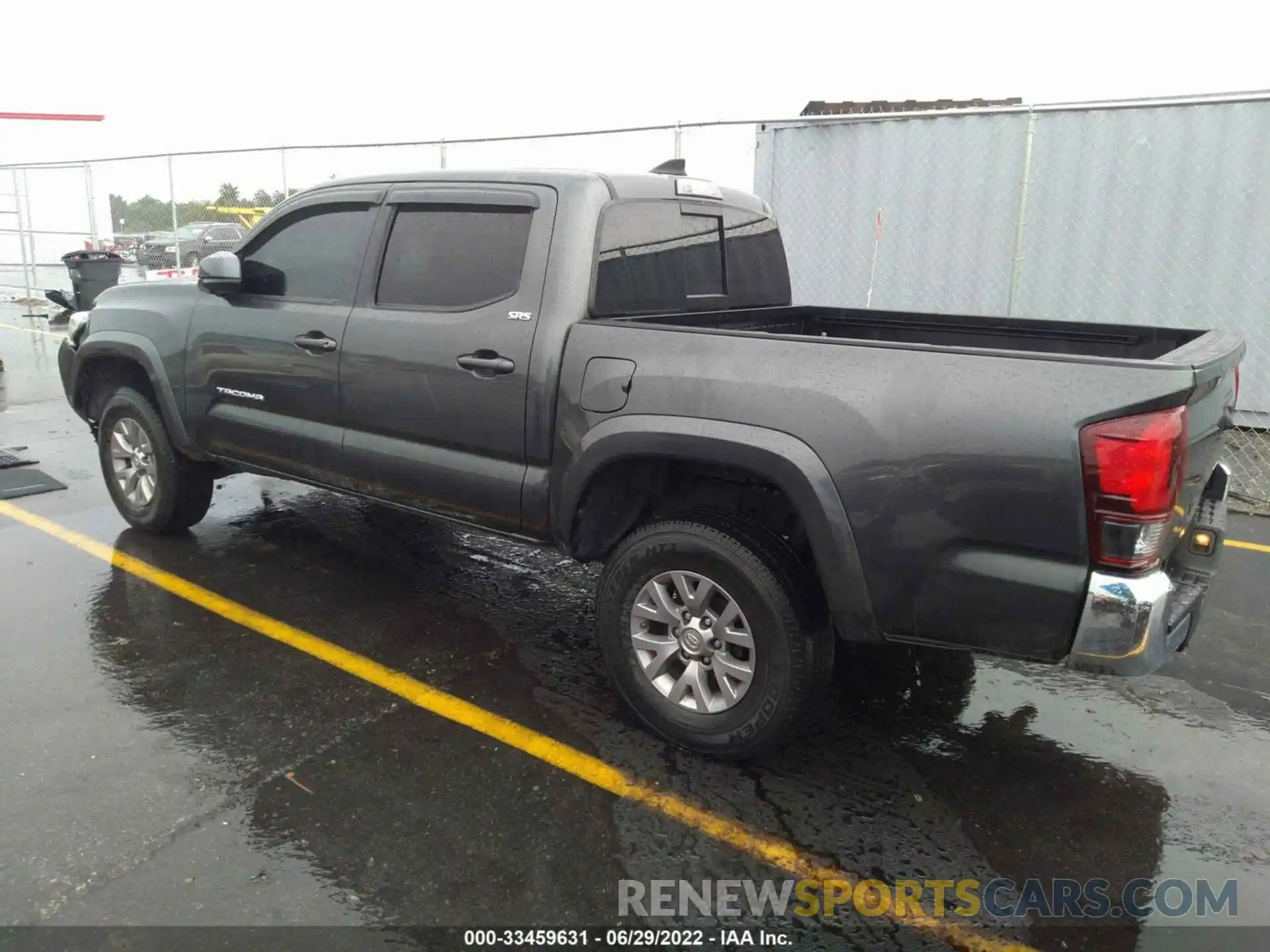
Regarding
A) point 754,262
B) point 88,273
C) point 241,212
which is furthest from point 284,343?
point 241,212

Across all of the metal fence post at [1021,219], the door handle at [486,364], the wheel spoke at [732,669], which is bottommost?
the wheel spoke at [732,669]

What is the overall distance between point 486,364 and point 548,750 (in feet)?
4.68

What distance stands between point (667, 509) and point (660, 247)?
115 centimetres

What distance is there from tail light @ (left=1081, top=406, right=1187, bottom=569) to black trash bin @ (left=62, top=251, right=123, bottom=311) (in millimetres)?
15075

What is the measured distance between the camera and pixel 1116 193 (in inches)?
316

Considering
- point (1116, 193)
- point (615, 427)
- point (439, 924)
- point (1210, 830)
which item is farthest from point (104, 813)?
point (1116, 193)

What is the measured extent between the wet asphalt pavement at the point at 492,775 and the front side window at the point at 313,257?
146 centimetres

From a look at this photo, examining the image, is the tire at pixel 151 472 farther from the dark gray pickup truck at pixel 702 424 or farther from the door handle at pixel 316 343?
the door handle at pixel 316 343

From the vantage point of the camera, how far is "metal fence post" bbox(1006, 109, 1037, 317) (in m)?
7.28

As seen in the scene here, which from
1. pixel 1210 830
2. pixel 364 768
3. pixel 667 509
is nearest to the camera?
pixel 1210 830

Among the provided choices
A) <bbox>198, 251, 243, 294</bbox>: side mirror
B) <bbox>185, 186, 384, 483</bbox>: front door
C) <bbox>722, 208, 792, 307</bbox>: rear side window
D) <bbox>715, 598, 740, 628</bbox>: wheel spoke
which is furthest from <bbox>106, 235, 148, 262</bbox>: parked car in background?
<bbox>715, 598, 740, 628</bbox>: wheel spoke

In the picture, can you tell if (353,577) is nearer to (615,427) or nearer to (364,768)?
(364,768)

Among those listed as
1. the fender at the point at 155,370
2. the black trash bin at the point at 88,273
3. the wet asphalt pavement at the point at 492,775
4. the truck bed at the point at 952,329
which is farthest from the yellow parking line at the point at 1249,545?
the black trash bin at the point at 88,273

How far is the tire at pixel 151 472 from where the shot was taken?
195 inches
